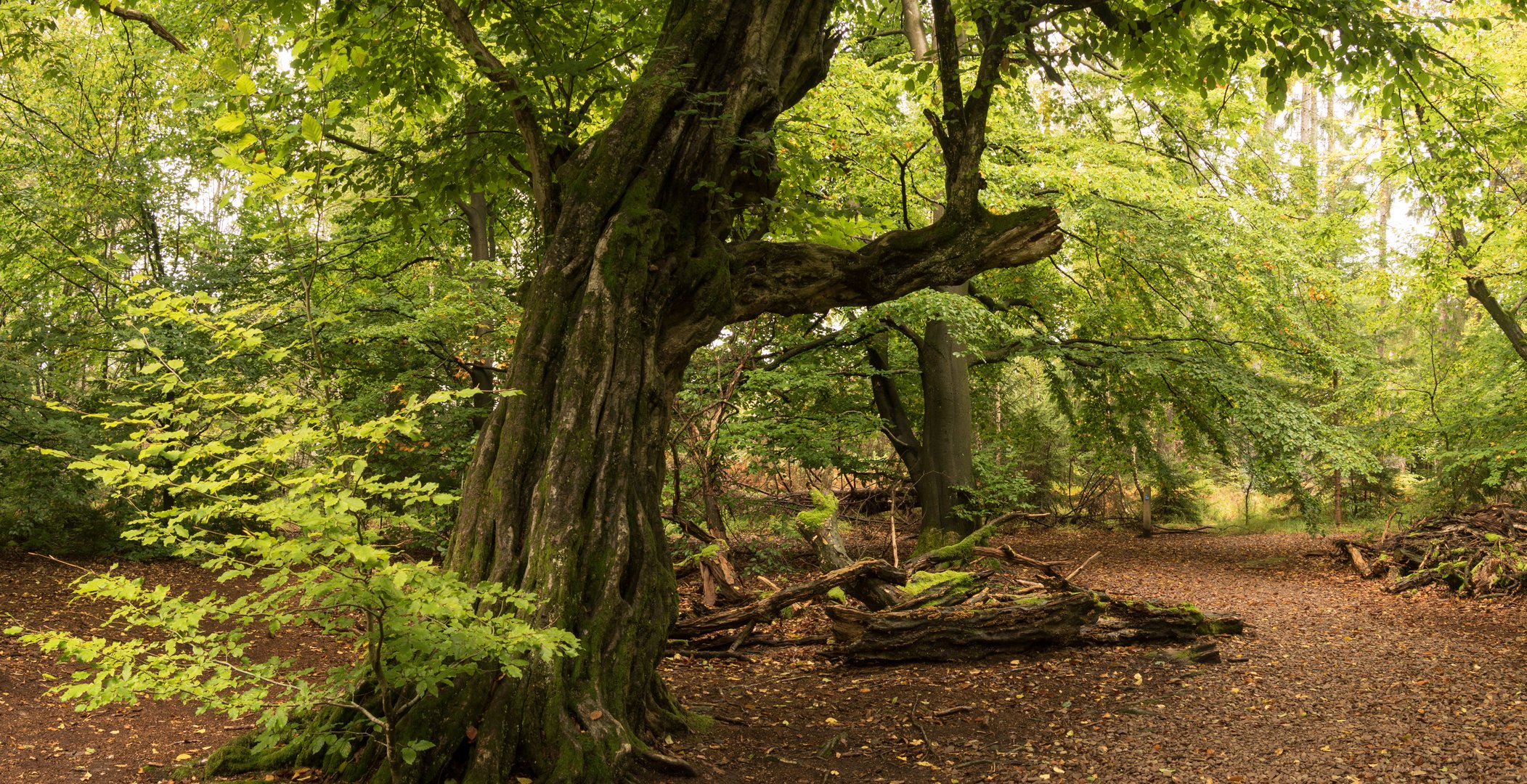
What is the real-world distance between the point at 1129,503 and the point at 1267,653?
13310 mm

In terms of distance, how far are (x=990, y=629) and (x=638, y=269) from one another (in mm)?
3987

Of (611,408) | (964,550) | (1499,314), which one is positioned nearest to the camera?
(611,408)

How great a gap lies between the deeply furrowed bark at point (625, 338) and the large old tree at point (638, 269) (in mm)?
12

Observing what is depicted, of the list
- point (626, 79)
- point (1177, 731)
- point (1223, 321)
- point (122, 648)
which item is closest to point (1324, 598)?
point (1223, 321)

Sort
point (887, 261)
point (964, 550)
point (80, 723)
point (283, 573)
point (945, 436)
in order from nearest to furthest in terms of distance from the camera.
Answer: point (283, 573), point (887, 261), point (80, 723), point (964, 550), point (945, 436)

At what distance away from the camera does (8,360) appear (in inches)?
340

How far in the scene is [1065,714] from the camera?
5586 mm

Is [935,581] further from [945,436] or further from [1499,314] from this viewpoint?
[1499,314]

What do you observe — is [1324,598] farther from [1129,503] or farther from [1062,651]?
[1129,503]

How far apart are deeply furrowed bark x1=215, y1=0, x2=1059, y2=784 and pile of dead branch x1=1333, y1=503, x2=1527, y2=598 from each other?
24.8ft

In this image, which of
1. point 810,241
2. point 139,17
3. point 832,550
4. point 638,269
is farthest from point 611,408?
point 832,550

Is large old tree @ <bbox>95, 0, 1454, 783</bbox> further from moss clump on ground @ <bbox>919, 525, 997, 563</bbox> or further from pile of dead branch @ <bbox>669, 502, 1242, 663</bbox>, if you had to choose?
moss clump on ground @ <bbox>919, 525, 997, 563</bbox>

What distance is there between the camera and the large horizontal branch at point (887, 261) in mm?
5195

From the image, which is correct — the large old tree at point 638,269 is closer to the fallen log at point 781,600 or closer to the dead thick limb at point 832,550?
the fallen log at point 781,600
